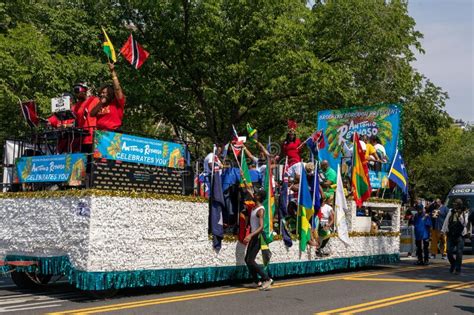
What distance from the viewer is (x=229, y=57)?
79.0 feet

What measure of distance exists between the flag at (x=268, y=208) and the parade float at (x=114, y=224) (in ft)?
2.22

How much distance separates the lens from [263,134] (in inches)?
1062

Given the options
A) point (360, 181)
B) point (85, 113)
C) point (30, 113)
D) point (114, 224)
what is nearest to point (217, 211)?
point (114, 224)

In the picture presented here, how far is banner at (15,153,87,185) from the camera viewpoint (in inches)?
409

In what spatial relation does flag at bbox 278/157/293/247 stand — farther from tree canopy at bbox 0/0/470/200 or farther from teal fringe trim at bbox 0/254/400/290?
tree canopy at bbox 0/0/470/200

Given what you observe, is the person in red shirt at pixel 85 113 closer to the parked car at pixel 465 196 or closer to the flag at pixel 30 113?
the flag at pixel 30 113

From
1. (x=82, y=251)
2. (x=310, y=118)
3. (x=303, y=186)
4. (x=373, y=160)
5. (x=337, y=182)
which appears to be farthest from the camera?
(x=310, y=118)

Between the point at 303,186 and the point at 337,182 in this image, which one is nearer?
the point at 303,186

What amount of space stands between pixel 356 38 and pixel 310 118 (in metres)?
3.85

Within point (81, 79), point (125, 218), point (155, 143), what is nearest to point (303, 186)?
point (155, 143)

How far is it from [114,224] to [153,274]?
4.02 ft

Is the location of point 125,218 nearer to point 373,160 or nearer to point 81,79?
point 373,160

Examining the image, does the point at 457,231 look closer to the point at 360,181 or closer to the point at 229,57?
the point at 360,181

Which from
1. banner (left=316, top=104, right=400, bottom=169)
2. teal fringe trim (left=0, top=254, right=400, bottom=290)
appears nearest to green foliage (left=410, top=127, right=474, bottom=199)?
banner (left=316, top=104, right=400, bottom=169)
